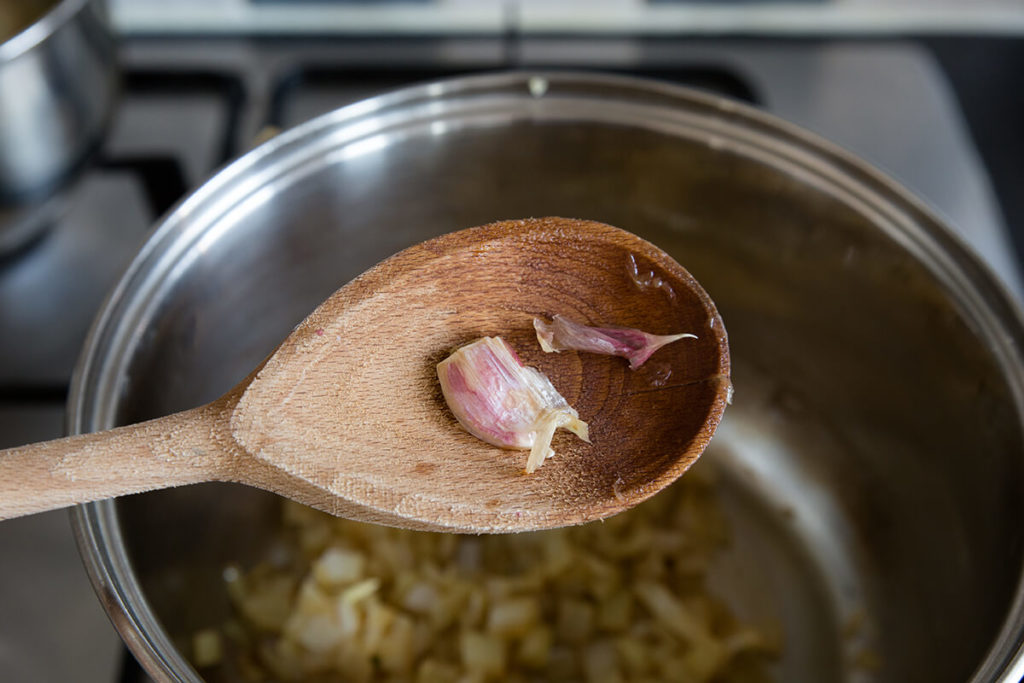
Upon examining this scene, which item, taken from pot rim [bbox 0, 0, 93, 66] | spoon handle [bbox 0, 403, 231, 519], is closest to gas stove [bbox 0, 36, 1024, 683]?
pot rim [bbox 0, 0, 93, 66]

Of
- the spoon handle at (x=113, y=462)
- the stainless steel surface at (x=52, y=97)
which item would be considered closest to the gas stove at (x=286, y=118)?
the stainless steel surface at (x=52, y=97)

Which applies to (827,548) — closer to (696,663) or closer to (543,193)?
(696,663)

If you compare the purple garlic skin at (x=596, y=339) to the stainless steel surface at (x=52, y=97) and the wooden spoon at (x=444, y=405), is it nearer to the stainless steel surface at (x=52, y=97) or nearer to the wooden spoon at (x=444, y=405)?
the wooden spoon at (x=444, y=405)

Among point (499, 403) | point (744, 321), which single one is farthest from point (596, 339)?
point (744, 321)

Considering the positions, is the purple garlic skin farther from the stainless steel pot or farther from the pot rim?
the pot rim

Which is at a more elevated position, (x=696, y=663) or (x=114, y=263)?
(x=114, y=263)

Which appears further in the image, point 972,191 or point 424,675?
point 972,191

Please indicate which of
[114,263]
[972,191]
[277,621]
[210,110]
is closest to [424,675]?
[277,621]
